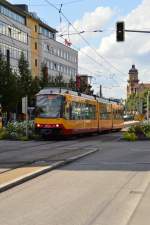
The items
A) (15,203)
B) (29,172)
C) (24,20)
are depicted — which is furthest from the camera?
(24,20)

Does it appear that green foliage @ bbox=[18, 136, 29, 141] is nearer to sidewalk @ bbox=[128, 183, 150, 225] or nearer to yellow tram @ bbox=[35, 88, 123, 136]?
yellow tram @ bbox=[35, 88, 123, 136]

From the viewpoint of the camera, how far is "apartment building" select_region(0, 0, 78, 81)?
294 feet

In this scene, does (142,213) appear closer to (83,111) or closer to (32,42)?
(83,111)

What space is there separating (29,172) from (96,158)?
6.87m

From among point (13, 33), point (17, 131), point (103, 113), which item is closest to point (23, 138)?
point (17, 131)

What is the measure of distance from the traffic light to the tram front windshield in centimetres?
876

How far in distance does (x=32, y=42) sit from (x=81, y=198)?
93.9 metres

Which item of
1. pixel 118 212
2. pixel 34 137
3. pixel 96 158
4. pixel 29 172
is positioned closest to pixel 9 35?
pixel 34 137

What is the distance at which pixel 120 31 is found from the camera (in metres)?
31.3

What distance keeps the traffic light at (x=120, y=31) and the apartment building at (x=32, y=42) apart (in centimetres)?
5622

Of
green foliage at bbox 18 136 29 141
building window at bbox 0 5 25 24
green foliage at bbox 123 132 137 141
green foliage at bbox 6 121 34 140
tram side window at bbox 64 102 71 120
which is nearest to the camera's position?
green foliage at bbox 123 132 137 141

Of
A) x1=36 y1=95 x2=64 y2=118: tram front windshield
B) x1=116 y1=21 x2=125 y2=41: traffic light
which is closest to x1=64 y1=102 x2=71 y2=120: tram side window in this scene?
x1=36 y1=95 x2=64 y2=118: tram front windshield

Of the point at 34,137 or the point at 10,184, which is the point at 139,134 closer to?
the point at 34,137

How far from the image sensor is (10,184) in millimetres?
13672
